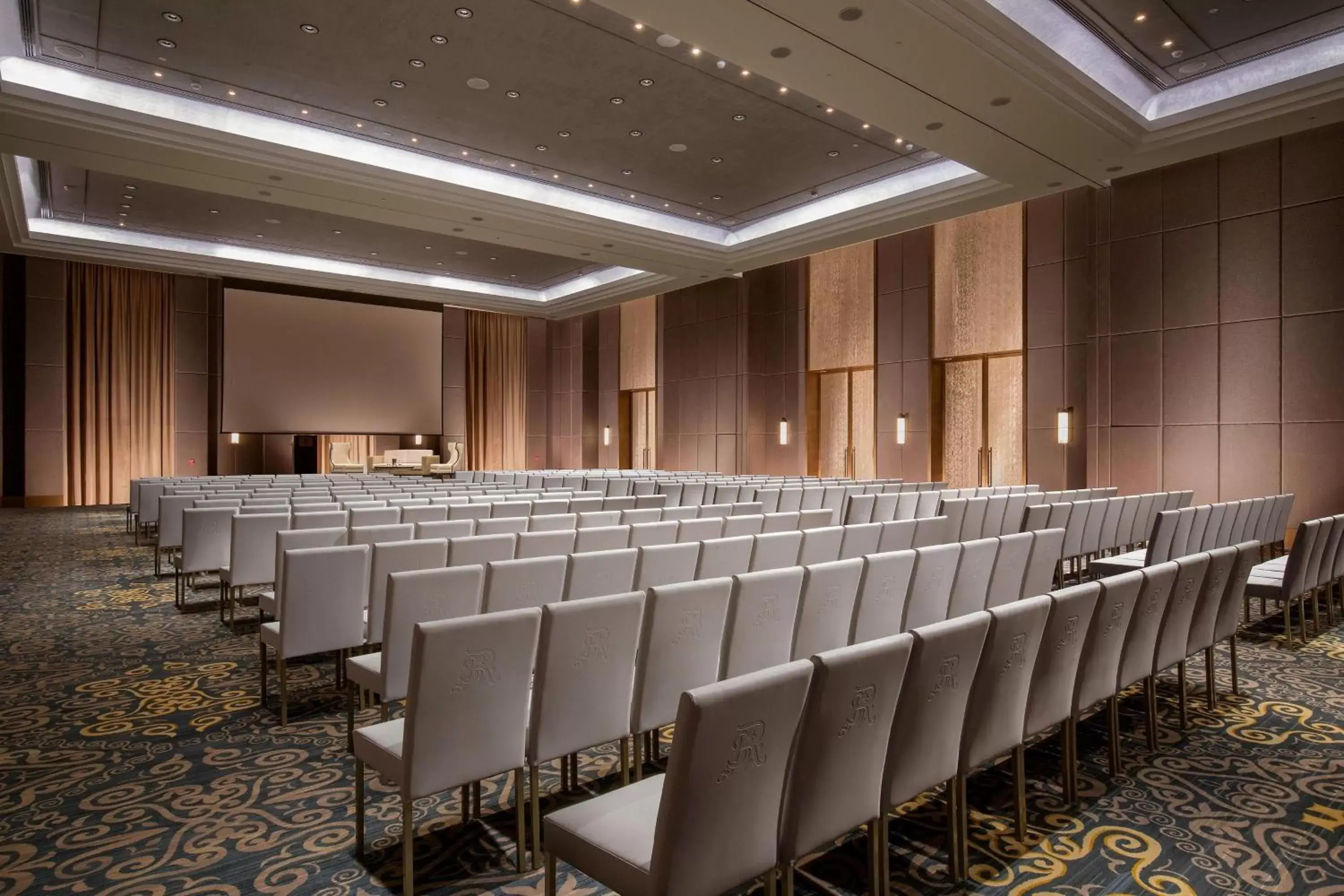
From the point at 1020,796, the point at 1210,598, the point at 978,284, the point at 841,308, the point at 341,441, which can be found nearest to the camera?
the point at 1020,796

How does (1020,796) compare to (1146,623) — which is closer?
(1020,796)

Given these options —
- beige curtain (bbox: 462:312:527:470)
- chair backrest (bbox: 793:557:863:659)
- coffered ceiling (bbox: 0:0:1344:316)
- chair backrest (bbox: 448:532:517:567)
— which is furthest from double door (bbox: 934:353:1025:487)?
beige curtain (bbox: 462:312:527:470)

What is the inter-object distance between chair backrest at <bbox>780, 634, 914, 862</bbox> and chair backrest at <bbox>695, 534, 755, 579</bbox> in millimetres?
1923

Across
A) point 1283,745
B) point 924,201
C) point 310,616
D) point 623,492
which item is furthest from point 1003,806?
point 924,201

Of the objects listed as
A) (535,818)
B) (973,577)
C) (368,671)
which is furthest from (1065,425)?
(535,818)

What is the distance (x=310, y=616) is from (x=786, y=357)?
39.5ft

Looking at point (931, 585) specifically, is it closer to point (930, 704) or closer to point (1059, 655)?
point (1059, 655)

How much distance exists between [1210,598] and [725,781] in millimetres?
2920

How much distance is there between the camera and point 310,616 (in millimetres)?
3555

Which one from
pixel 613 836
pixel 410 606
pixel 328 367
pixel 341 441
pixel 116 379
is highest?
pixel 328 367

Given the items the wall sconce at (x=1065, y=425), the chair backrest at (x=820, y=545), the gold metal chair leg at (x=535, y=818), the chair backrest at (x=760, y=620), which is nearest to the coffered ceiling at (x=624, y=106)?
the wall sconce at (x=1065, y=425)

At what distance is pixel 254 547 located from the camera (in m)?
5.16

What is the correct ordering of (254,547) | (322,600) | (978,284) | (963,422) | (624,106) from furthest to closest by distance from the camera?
(963,422) < (978,284) < (624,106) < (254,547) < (322,600)

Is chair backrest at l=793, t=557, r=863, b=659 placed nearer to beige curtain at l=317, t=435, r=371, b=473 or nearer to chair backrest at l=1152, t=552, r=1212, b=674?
→ chair backrest at l=1152, t=552, r=1212, b=674
